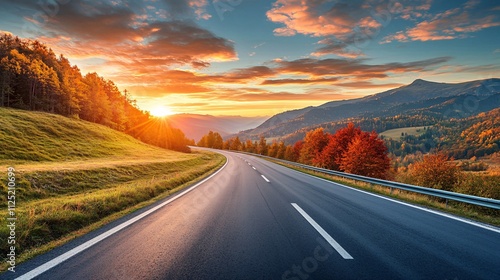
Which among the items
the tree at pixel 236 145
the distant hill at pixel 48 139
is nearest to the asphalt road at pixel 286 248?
the distant hill at pixel 48 139

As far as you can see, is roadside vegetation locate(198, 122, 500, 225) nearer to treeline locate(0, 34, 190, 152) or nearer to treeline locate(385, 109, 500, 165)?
treeline locate(0, 34, 190, 152)

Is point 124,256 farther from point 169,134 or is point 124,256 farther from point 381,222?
point 169,134

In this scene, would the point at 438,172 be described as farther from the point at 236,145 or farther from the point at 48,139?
the point at 236,145

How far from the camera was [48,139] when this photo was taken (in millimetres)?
29109

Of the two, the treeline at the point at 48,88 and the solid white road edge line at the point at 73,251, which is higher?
the treeline at the point at 48,88

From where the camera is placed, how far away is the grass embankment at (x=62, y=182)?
197 inches

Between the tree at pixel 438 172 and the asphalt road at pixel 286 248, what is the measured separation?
14267 mm

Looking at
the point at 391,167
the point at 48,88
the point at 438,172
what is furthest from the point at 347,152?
the point at 48,88

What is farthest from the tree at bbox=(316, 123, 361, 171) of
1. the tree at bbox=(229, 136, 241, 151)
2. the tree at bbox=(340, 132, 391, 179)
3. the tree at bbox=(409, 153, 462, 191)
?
the tree at bbox=(229, 136, 241, 151)

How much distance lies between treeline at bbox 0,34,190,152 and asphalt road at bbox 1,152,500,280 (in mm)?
57140

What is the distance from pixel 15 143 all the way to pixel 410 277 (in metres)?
32.4

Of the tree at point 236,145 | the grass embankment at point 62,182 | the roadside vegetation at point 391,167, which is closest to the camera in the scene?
the grass embankment at point 62,182

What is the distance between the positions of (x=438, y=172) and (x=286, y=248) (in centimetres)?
1970

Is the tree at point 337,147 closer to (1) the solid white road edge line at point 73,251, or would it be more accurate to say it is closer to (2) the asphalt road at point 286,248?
(2) the asphalt road at point 286,248
